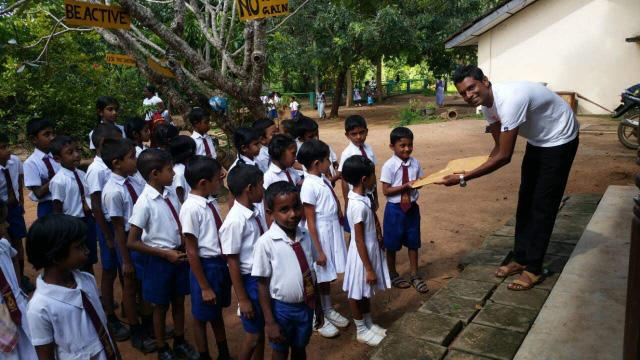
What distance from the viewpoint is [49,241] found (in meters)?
1.97

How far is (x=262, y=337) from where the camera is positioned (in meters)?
2.71

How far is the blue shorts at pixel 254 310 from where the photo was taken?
105 inches

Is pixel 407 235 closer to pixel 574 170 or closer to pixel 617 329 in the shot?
pixel 617 329

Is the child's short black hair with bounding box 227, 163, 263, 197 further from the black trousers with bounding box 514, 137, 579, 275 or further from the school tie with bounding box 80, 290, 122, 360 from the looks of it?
the black trousers with bounding box 514, 137, 579, 275

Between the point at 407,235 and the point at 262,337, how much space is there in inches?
70.1

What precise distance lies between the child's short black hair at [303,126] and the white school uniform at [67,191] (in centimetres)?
196

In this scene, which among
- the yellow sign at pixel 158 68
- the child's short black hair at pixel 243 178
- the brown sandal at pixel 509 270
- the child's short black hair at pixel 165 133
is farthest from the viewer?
the yellow sign at pixel 158 68

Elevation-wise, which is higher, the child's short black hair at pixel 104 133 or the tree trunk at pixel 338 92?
the tree trunk at pixel 338 92

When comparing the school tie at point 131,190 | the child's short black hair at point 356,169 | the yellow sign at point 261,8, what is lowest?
the school tie at point 131,190

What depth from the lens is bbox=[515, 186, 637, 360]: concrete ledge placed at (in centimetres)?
249

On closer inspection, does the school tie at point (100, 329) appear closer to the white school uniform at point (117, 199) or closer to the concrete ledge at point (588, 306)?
the white school uniform at point (117, 199)

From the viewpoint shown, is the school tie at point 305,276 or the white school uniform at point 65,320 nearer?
the white school uniform at point 65,320

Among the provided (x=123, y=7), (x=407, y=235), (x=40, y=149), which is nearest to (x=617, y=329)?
(x=407, y=235)

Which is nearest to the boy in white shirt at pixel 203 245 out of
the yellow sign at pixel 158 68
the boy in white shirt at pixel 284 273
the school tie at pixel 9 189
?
the boy in white shirt at pixel 284 273
